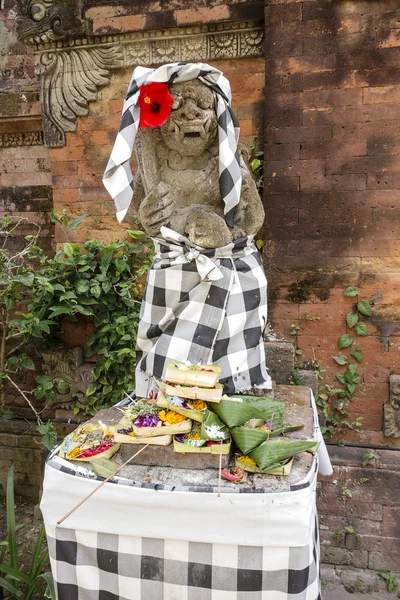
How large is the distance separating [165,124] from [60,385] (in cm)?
250

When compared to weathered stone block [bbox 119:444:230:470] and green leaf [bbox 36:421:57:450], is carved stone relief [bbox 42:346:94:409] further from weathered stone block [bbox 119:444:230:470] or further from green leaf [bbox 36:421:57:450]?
weathered stone block [bbox 119:444:230:470]

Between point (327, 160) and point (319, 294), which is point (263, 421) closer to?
point (319, 294)

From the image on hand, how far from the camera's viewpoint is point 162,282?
2115 mm

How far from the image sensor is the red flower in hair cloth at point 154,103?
6.31 ft

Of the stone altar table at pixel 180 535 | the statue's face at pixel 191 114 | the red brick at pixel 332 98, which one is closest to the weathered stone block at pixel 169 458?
the stone altar table at pixel 180 535

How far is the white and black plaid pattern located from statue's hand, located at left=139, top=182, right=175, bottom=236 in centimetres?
131

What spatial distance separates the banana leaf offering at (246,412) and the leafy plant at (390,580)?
6.11ft

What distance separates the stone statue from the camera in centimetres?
197

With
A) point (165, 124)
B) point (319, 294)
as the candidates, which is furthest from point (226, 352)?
point (319, 294)

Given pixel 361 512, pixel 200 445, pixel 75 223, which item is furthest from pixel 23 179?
pixel 361 512

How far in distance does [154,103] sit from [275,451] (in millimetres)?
1524

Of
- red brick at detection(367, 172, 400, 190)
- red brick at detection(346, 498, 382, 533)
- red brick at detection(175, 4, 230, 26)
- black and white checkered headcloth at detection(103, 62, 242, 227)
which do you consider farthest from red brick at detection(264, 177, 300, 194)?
red brick at detection(346, 498, 382, 533)

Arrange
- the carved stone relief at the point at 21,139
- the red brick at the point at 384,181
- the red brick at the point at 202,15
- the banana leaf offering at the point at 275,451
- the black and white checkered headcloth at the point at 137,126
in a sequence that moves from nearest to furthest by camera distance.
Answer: the banana leaf offering at the point at 275,451 → the black and white checkered headcloth at the point at 137,126 → the red brick at the point at 384,181 → the red brick at the point at 202,15 → the carved stone relief at the point at 21,139

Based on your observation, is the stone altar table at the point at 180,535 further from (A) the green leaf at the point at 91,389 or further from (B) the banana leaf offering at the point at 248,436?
(A) the green leaf at the point at 91,389
